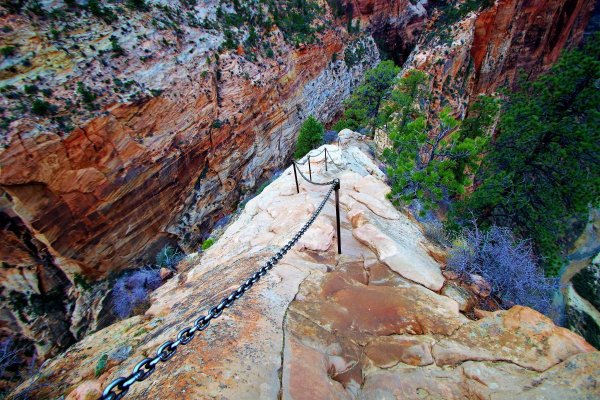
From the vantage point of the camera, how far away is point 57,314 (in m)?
12.2

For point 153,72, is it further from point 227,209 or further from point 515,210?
point 515,210

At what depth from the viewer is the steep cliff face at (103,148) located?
1074 centimetres

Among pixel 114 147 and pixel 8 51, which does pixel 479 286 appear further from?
pixel 8 51

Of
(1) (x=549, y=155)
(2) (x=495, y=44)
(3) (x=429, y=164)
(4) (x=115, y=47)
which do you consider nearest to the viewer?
(1) (x=549, y=155)

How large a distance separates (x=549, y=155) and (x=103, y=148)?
51.6ft

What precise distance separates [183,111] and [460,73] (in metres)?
23.9

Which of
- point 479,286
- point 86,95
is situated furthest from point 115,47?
point 479,286

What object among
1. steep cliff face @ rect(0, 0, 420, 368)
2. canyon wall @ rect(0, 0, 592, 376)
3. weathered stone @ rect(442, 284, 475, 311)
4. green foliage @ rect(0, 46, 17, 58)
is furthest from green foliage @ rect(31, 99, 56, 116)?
weathered stone @ rect(442, 284, 475, 311)

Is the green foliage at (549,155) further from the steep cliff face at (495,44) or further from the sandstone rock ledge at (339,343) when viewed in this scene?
the steep cliff face at (495,44)

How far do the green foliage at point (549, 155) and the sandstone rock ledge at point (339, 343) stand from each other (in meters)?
4.87

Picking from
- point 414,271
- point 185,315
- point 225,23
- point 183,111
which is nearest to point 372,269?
point 414,271

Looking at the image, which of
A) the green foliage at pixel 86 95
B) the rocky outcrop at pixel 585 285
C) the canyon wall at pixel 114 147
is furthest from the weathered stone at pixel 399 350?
the rocky outcrop at pixel 585 285

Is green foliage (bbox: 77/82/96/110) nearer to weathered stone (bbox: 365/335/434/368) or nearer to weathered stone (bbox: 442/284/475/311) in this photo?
weathered stone (bbox: 365/335/434/368)

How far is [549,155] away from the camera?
23.5 ft
